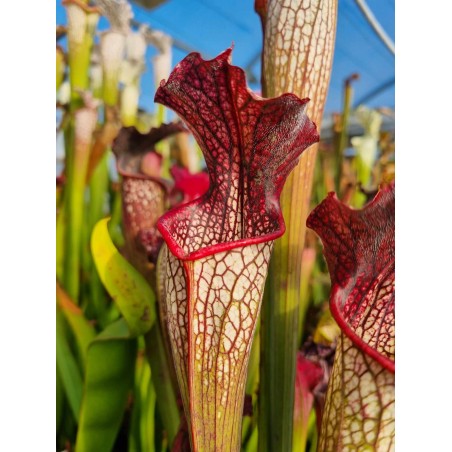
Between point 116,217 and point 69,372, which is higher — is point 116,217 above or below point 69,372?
above

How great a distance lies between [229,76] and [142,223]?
1.47 ft

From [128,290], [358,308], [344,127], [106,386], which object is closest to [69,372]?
[106,386]

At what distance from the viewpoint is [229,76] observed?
540 millimetres

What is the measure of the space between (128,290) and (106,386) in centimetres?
16

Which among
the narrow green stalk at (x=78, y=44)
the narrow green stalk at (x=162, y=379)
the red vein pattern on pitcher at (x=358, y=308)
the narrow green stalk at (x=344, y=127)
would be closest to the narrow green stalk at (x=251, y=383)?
the narrow green stalk at (x=162, y=379)

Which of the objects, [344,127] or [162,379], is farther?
[344,127]

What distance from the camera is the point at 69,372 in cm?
100

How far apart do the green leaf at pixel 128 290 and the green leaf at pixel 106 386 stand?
0.03 meters

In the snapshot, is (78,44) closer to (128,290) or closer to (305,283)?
(128,290)

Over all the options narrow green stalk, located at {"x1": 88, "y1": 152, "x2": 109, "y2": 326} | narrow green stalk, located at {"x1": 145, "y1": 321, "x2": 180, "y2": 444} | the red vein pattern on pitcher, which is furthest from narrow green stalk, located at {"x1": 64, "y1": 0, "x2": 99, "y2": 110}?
the red vein pattern on pitcher

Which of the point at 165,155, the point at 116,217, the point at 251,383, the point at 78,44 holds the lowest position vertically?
the point at 251,383
